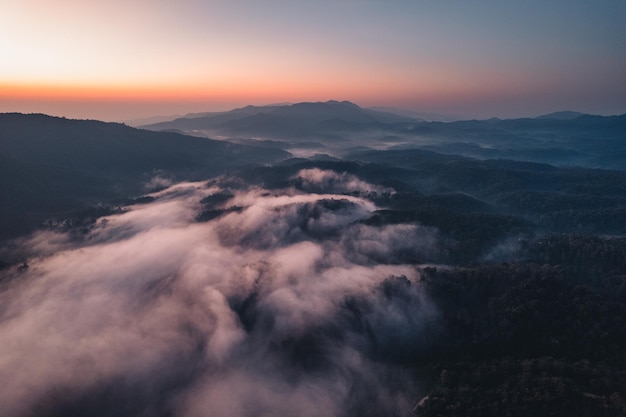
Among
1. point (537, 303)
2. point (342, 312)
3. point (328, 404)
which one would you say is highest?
point (537, 303)

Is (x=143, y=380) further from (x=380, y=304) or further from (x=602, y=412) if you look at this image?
(x=602, y=412)

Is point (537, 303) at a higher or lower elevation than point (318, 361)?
higher

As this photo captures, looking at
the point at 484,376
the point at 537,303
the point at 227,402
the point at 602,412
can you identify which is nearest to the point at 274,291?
the point at 227,402

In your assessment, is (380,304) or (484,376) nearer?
(484,376)

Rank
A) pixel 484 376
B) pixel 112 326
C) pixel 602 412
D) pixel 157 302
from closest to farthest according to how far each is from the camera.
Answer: pixel 602 412 < pixel 484 376 < pixel 112 326 < pixel 157 302

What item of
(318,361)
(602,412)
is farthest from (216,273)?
(602,412)

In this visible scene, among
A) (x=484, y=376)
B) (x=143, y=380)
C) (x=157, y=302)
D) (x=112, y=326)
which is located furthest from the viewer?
(x=157, y=302)

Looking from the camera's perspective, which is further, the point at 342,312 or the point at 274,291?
the point at 274,291

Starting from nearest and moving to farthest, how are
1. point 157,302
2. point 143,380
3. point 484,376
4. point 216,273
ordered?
point 484,376 < point 143,380 < point 157,302 < point 216,273

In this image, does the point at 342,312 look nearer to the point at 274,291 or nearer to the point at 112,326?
the point at 274,291
